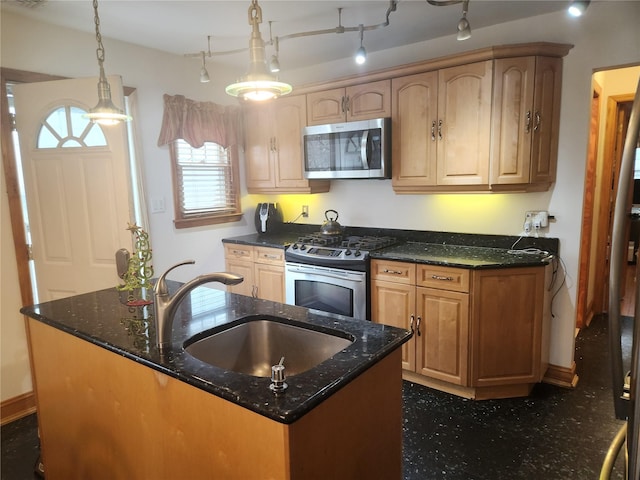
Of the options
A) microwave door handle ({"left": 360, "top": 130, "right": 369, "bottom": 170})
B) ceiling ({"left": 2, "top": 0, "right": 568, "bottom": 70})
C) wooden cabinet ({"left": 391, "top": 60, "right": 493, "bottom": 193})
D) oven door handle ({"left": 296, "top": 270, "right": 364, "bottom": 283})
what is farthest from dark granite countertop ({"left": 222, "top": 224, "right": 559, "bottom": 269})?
ceiling ({"left": 2, "top": 0, "right": 568, "bottom": 70})

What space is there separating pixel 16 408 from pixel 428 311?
113 inches

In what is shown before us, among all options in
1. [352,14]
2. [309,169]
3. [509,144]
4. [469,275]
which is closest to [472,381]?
[469,275]

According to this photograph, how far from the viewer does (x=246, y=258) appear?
3916mm

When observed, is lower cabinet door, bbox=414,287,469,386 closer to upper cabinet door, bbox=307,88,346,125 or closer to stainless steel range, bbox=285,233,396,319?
stainless steel range, bbox=285,233,396,319

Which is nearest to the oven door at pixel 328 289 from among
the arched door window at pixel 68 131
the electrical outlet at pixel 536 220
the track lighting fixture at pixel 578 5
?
the electrical outlet at pixel 536 220

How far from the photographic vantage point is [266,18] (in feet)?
8.79

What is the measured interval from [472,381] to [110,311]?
7.43 feet

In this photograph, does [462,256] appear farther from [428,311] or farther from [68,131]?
[68,131]

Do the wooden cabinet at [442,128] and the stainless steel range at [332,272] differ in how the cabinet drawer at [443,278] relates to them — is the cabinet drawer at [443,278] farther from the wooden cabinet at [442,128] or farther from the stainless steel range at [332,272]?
the wooden cabinet at [442,128]

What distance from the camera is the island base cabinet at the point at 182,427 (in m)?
1.10

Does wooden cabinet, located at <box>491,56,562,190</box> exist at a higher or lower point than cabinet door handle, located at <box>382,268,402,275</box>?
higher

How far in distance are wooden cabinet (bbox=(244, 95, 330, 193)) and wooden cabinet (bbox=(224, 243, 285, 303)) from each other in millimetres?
640

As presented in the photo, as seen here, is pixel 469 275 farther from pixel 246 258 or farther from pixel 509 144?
pixel 246 258

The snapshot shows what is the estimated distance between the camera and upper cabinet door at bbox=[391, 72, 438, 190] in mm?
2969
